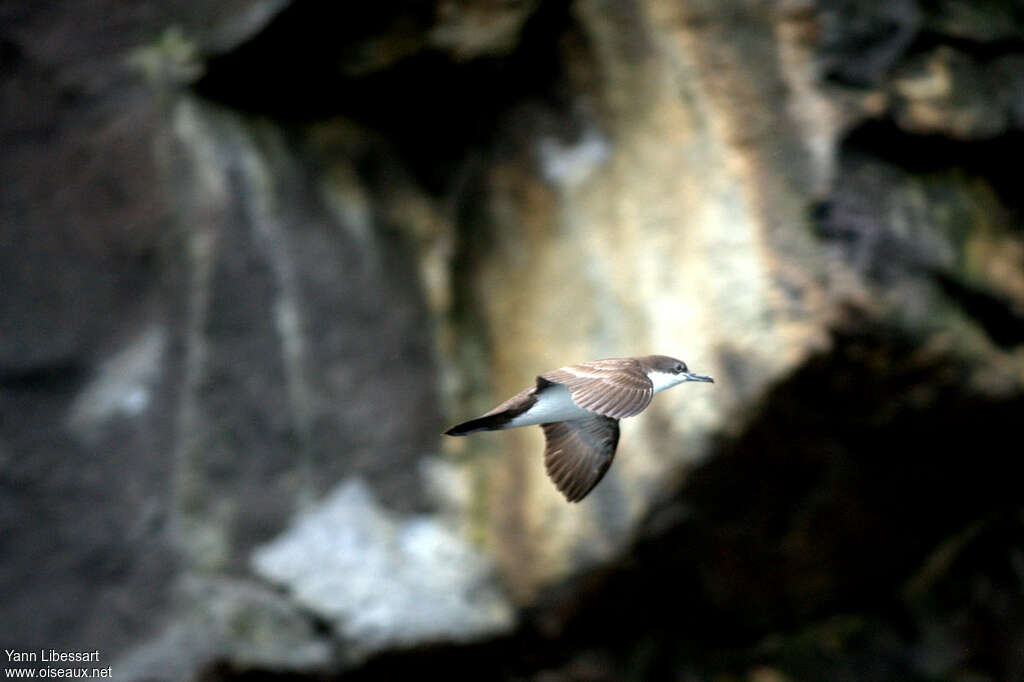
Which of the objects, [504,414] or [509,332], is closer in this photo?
[504,414]

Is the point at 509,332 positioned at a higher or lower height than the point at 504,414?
higher

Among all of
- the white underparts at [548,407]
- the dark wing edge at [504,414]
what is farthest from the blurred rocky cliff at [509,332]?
the dark wing edge at [504,414]

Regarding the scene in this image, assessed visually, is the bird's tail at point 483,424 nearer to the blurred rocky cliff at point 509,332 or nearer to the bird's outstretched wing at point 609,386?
the bird's outstretched wing at point 609,386

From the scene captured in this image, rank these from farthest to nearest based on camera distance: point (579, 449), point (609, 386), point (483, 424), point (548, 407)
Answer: point (579, 449) → point (548, 407) → point (483, 424) → point (609, 386)

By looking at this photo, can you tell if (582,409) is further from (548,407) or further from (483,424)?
(483,424)

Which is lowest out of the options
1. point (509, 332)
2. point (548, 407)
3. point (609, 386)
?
point (609, 386)

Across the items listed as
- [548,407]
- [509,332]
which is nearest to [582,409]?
[548,407]

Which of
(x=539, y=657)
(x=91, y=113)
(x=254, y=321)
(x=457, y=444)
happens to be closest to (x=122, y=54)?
(x=91, y=113)
